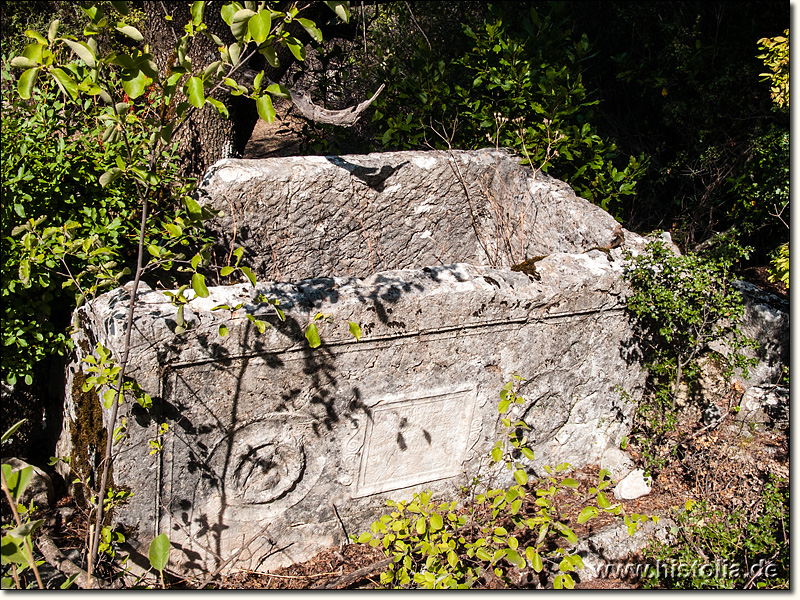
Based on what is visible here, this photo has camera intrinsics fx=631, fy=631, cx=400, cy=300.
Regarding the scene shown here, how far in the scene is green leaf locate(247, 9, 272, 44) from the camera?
1.70 meters

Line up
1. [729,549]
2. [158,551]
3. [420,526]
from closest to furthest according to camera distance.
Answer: [158,551] → [420,526] → [729,549]

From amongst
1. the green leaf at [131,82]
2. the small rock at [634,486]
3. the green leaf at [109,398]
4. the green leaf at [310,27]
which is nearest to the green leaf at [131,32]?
the green leaf at [131,82]

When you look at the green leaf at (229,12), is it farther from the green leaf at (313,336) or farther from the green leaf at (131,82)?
the green leaf at (313,336)

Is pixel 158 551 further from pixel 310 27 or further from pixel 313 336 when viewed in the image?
pixel 310 27

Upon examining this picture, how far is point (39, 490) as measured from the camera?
2992 mm

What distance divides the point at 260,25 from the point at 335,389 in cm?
153

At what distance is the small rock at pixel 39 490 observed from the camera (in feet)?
9.70

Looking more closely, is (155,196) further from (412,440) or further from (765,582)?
(765,582)

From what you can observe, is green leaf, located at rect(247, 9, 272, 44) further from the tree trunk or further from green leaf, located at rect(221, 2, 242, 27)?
the tree trunk

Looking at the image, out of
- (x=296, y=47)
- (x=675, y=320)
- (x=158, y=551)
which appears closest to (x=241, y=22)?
(x=296, y=47)

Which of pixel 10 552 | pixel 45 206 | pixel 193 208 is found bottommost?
pixel 10 552

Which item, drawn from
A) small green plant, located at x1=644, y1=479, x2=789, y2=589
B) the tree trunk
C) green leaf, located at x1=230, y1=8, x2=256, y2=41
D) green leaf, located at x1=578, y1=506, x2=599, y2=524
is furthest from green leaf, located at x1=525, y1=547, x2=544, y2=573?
the tree trunk

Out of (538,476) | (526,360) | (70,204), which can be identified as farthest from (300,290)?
(538,476)

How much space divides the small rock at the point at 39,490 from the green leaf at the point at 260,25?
2.39m
